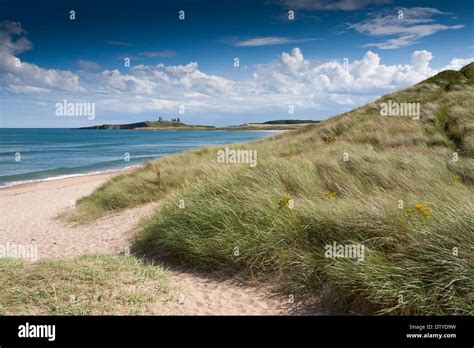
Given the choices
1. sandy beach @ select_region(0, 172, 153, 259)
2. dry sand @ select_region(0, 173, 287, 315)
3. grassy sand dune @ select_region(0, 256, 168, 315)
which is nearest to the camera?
grassy sand dune @ select_region(0, 256, 168, 315)

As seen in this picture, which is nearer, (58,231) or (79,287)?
(79,287)

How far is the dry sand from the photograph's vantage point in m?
4.52

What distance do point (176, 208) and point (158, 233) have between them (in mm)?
694

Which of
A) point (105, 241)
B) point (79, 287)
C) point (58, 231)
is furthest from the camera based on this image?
point (58, 231)

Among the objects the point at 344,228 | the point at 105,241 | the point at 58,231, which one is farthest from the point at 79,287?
the point at 58,231

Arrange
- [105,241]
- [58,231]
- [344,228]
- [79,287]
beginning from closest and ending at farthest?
1. [79,287]
2. [344,228]
3. [105,241]
4. [58,231]

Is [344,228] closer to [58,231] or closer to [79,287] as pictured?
[79,287]

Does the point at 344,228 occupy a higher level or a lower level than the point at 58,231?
higher

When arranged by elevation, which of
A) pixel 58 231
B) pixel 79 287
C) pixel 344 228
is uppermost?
pixel 344 228

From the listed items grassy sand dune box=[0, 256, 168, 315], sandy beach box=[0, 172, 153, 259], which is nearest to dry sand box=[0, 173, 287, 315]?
sandy beach box=[0, 172, 153, 259]

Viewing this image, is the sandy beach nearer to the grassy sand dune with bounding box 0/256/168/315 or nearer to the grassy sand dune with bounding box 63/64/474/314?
the grassy sand dune with bounding box 63/64/474/314

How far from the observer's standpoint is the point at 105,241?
8.91 m

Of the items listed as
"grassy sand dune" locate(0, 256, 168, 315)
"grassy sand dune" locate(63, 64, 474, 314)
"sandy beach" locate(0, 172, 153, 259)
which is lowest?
"sandy beach" locate(0, 172, 153, 259)
